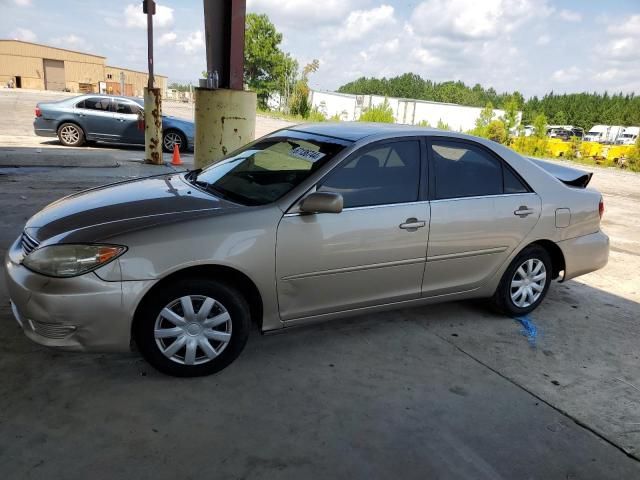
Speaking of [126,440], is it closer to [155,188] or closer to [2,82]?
[155,188]

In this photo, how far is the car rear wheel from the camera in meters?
13.3

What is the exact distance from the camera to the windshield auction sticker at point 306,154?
11.7 ft

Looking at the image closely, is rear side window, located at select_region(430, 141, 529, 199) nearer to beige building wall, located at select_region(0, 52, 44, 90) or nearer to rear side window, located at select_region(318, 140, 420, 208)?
rear side window, located at select_region(318, 140, 420, 208)

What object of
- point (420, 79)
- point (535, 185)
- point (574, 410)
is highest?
point (420, 79)

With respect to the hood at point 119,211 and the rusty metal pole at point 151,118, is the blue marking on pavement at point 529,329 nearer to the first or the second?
the hood at point 119,211

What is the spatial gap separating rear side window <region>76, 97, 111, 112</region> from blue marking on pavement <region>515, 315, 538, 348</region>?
11.9 metres

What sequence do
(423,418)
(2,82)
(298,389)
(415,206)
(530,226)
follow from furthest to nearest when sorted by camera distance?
1. (2,82)
2. (530,226)
3. (415,206)
4. (298,389)
5. (423,418)

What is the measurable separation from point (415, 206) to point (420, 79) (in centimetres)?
16271

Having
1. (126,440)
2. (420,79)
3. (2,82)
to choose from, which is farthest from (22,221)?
(420,79)

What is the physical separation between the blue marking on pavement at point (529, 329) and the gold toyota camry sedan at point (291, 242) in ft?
0.28

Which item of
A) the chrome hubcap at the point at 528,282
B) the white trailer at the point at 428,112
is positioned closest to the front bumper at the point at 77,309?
the chrome hubcap at the point at 528,282

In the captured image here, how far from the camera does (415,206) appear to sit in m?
3.64

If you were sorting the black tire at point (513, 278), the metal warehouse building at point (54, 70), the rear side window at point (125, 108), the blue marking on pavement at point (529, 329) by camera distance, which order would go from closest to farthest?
the blue marking on pavement at point (529, 329) < the black tire at point (513, 278) < the rear side window at point (125, 108) < the metal warehouse building at point (54, 70)

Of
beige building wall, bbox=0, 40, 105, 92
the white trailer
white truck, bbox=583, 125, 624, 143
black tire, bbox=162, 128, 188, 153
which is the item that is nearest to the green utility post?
black tire, bbox=162, 128, 188, 153
